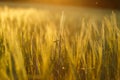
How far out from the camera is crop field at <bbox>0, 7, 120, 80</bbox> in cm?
98

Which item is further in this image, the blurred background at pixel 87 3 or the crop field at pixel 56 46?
the blurred background at pixel 87 3

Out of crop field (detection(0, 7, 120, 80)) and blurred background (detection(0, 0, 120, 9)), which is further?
blurred background (detection(0, 0, 120, 9))

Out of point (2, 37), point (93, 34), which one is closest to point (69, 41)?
point (93, 34)

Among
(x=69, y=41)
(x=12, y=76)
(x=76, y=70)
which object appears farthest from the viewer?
(x=69, y=41)

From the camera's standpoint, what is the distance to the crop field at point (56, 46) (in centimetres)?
98

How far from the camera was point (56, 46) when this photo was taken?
43.3 inches

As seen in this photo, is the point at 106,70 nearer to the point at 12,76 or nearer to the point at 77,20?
the point at 77,20

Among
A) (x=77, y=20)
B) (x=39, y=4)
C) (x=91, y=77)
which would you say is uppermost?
(x=39, y=4)

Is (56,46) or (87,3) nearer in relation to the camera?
(56,46)

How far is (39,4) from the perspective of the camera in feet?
4.56

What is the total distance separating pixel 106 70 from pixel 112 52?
10 centimetres

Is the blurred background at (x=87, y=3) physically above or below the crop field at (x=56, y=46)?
above

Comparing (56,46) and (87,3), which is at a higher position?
(87,3)

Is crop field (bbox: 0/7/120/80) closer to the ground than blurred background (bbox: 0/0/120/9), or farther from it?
closer to the ground
